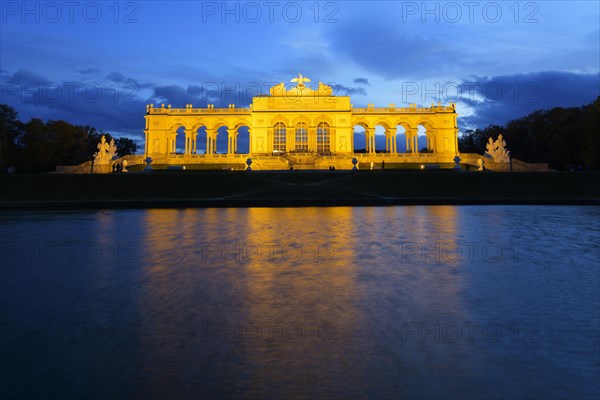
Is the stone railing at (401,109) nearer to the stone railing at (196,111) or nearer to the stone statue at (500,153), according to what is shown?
the stone statue at (500,153)

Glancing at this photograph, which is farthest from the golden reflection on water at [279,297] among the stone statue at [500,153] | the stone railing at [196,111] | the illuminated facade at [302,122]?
the stone railing at [196,111]

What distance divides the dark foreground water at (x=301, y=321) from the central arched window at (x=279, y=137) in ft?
220

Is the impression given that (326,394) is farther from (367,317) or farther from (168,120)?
(168,120)

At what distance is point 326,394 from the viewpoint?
147 inches

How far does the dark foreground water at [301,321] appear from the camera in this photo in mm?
3941

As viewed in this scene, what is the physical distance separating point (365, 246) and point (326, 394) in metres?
7.87

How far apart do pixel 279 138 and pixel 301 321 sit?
242 feet

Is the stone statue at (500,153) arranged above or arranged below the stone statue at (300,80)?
below

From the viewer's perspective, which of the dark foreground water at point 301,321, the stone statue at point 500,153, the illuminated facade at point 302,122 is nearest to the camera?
the dark foreground water at point 301,321

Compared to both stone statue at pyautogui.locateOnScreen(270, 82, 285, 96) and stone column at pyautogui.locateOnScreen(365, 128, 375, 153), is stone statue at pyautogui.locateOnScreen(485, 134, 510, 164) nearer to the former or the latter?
stone column at pyautogui.locateOnScreen(365, 128, 375, 153)

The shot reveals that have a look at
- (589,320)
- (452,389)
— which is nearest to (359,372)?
(452,389)

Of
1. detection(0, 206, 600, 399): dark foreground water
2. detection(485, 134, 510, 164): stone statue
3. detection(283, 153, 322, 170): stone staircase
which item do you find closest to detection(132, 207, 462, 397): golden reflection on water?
detection(0, 206, 600, 399): dark foreground water

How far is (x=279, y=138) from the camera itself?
256ft

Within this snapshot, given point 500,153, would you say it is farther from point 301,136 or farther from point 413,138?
point 301,136
